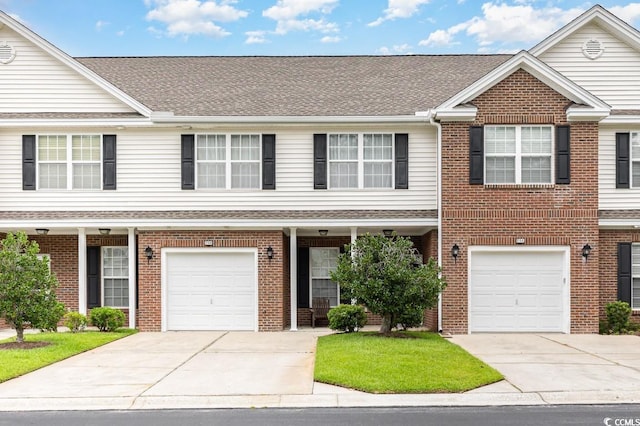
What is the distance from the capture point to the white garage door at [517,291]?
18.9m

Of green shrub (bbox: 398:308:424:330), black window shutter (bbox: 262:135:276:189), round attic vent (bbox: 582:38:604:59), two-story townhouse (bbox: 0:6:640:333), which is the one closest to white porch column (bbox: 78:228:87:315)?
two-story townhouse (bbox: 0:6:640:333)

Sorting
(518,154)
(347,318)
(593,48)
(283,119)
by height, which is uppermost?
(593,48)

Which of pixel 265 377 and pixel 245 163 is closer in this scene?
pixel 265 377

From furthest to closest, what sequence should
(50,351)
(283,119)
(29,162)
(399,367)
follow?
(29,162), (283,119), (50,351), (399,367)

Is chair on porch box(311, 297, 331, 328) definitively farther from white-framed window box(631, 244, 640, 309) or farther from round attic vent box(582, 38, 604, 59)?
round attic vent box(582, 38, 604, 59)

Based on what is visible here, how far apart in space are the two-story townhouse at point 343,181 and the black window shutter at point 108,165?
61 millimetres

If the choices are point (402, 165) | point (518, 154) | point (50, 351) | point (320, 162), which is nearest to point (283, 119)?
point (320, 162)

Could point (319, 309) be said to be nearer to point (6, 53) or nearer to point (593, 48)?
point (593, 48)

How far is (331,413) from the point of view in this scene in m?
9.85

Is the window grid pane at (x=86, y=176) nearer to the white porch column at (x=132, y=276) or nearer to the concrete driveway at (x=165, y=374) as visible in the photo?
the white porch column at (x=132, y=276)

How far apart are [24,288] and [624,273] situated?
15.2 meters

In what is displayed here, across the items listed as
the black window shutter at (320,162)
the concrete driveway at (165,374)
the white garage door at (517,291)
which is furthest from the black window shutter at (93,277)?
the white garage door at (517,291)

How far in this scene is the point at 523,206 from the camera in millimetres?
18750

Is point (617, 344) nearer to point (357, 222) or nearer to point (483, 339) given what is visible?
point (483, 339)
